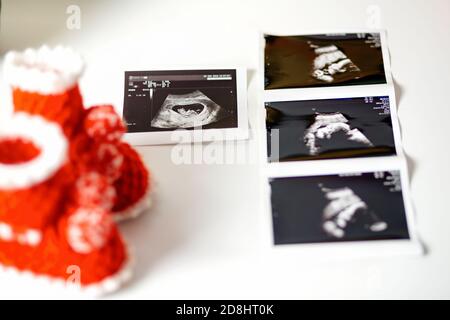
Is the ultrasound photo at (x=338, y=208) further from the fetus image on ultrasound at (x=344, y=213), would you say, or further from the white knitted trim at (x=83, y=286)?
the white knitted trim at (x=83, y=286)

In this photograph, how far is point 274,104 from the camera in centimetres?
88

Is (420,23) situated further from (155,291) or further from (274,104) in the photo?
(155,291)

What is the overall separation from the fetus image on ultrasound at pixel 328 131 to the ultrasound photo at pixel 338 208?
66 mm

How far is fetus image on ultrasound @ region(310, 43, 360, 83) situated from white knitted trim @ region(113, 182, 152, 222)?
0.39m

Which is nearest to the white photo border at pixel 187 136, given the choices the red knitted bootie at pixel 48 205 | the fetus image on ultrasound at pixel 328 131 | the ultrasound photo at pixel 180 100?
the ultrasound photo at pixel 180 100

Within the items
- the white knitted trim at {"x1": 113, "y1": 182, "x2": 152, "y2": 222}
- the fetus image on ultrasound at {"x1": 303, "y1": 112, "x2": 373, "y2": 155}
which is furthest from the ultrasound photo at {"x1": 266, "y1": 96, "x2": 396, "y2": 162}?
the white knitted trim at {"x1": 113, "y1": 182, "x2": 152, "y2": 222}

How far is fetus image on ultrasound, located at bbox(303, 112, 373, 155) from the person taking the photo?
0.82 metres

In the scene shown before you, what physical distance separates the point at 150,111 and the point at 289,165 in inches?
10.3

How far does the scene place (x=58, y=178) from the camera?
58cm

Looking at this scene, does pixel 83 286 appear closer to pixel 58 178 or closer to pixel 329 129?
pixel 58 178

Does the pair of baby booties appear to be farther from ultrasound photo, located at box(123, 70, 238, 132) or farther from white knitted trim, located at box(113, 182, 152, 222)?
ultrasound photo, located at box(123, 70, 238, 132)

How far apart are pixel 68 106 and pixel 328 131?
0.43 meters

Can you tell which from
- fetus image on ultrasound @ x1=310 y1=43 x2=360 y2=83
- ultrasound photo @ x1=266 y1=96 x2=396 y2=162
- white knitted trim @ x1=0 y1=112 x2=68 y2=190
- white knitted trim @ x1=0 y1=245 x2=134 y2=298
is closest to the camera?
white knitted trim @ x1=0 y1=112 x2=68 y2=190

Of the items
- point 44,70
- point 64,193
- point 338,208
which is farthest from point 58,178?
point 338,208
